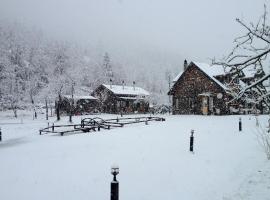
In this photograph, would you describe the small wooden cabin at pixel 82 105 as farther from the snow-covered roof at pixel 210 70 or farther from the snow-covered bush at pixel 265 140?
the snow-covered bush at pixel 265 140

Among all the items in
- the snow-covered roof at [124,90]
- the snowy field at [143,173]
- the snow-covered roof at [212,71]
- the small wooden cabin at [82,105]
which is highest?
the snow-covered roof at [212,71]

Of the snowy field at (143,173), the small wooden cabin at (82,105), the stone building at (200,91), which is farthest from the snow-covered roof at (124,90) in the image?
the snowy field at (143,173)

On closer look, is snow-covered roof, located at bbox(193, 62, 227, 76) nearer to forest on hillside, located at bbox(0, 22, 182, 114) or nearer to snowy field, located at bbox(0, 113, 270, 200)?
forest on hillside, located at bbox(0, 22, 182, 114)

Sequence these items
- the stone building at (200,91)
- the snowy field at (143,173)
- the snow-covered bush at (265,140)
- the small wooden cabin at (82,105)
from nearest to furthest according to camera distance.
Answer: the snowy field at (143,173) → the snow-covered bush at (265,140) → the stone building at (200,91) → the small wooden cabin at (82,105)

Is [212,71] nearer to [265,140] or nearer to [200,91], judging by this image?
[200,91]

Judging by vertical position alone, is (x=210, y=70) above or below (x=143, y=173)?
above

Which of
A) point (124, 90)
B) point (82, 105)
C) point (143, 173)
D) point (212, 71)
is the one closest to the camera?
point (143, 173)

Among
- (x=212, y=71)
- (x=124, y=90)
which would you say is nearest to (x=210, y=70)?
(x=212, y=71)

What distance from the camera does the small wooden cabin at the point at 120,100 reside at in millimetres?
57906

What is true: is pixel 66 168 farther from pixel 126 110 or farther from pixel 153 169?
pixel 126 110

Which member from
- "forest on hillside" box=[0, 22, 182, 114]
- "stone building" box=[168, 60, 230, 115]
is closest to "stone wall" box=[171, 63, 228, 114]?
"stone building" box=[168, 60, 230, 115]

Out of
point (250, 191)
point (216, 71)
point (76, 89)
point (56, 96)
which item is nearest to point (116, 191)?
point (250, 191)

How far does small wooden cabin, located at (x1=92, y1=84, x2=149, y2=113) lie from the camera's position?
57906 millimetres

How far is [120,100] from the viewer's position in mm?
57844
